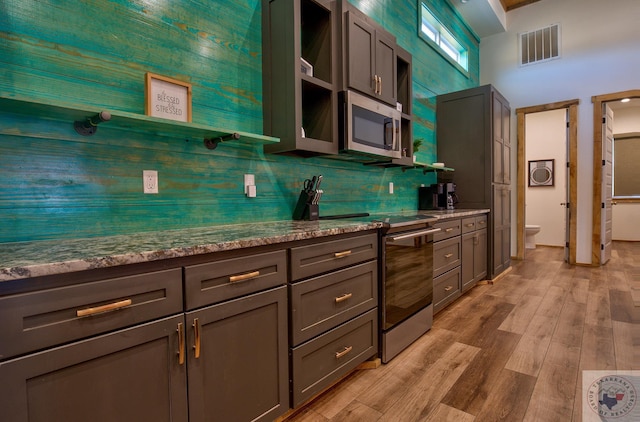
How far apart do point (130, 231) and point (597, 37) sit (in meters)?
6.30

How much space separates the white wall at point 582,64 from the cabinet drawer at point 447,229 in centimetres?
273

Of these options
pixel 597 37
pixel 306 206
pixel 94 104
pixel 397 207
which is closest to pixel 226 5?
pixel 94 104

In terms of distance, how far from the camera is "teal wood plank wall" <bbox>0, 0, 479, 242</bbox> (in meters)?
1.25

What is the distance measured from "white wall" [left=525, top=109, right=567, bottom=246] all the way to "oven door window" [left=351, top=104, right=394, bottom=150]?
18.6 feet

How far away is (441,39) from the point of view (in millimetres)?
4484

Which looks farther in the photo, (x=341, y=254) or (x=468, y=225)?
(x=468, y=225)

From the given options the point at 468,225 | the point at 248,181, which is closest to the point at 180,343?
the point at 248,181

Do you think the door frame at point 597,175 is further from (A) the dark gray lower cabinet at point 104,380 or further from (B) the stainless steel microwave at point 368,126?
(A) the dark gray lower cabinet at point 104,380

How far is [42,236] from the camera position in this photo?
4.17ft

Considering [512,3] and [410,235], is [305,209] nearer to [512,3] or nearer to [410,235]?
[410,235]

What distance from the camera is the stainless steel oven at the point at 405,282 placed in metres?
2.04

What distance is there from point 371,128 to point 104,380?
7.20ft

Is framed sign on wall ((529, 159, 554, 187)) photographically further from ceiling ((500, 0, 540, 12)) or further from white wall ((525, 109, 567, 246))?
ceiling ((500, 0, 540, 12))

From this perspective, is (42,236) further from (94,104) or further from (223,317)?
(223,317)
